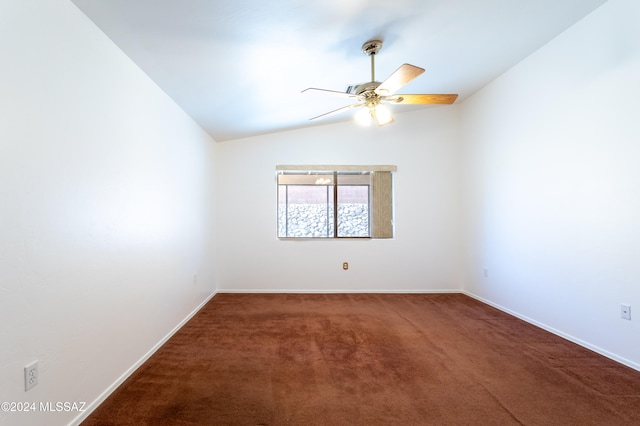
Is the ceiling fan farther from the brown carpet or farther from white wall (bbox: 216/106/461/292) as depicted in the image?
the brown carpet

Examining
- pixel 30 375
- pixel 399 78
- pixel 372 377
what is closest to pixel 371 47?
pixel 399 78

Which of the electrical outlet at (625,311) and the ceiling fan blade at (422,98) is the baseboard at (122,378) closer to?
the ceiling fan blade at (422,98)

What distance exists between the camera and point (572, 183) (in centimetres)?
260

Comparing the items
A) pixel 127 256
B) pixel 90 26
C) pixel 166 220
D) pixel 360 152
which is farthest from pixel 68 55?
pixel 360 152

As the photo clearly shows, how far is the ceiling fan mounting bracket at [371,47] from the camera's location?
2.32m

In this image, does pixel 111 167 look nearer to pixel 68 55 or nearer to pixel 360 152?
pixel 68 55

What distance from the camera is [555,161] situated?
9.14ft

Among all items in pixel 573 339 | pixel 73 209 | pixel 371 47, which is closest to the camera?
pixel 73 209

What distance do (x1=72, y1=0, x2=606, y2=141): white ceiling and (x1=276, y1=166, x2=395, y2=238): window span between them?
1451mm

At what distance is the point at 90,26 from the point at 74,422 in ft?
7.33

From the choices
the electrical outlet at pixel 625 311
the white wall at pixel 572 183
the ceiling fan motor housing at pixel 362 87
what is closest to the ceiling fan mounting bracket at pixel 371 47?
the ceiling fan motor housing at pixel 362 87

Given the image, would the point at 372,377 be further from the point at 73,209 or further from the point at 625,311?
the point at 73,209

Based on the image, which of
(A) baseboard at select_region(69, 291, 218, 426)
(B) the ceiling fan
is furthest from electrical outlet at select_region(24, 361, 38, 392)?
(B) the ceiling fan

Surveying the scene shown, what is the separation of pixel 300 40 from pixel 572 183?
270cm
